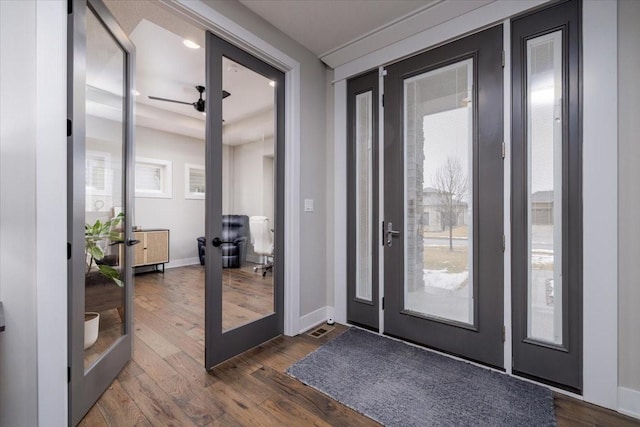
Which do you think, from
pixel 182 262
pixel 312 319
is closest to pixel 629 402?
pixel 312 319

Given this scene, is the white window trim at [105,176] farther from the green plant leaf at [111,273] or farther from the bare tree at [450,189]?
the bare tree at [450,189]

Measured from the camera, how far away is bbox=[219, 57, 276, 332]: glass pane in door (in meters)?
2.11

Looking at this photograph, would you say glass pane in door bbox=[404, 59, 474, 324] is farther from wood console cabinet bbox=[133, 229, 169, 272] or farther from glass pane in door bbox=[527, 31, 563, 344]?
wood console cabinet bbox=[133, 229, 169, 272]

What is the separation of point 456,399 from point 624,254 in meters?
1.27

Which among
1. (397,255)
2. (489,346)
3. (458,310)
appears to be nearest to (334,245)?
(397,255)

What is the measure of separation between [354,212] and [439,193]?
81cm

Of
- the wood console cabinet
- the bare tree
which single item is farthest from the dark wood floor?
the wood console cabinet

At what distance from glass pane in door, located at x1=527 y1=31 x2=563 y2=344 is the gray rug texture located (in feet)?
1.42

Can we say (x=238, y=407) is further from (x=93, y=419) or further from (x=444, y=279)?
(x=444, y=279)

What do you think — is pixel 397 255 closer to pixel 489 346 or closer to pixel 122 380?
pixel 489 346

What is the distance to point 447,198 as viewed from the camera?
220 cm

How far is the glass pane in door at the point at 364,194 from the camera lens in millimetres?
2615

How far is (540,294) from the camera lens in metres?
1.81

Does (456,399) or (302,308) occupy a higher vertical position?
(302,308)
